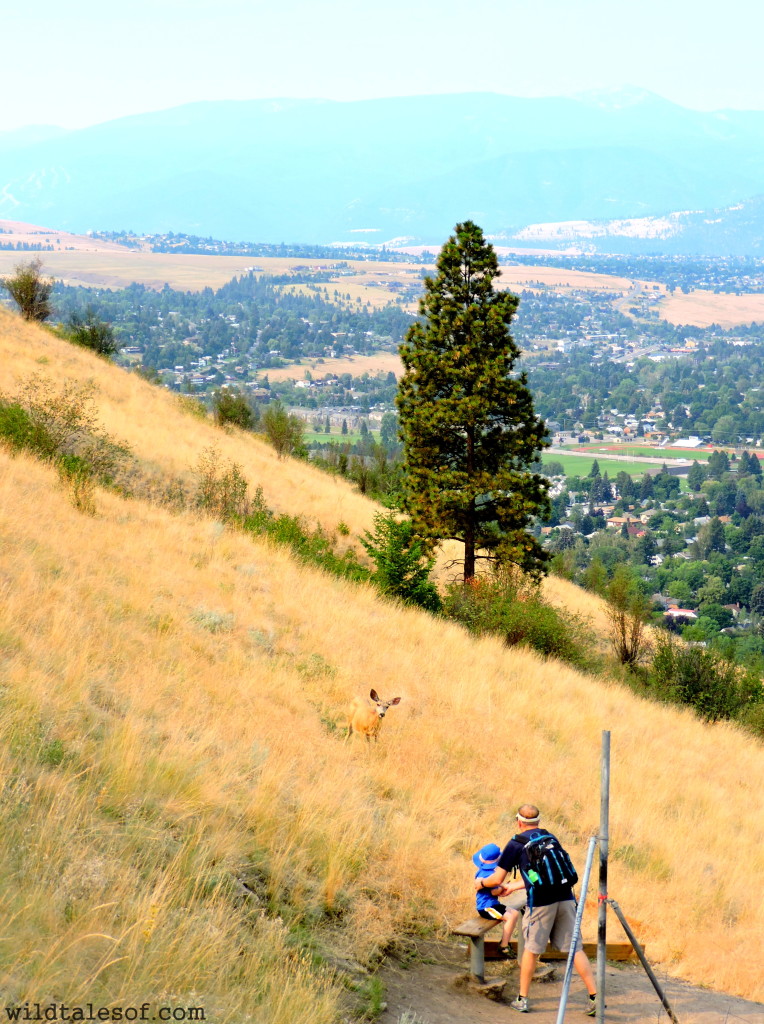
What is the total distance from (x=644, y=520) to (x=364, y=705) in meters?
104

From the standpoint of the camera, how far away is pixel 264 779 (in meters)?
7.27

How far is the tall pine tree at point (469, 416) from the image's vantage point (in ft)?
72.0

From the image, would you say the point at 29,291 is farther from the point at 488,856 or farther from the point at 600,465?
the point at 600,465

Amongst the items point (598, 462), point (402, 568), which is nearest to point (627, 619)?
point (402, 568)

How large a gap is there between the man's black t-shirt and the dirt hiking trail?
0.74 metres

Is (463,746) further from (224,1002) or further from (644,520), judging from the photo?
(644,520)

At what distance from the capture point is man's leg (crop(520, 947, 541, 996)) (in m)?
6.23

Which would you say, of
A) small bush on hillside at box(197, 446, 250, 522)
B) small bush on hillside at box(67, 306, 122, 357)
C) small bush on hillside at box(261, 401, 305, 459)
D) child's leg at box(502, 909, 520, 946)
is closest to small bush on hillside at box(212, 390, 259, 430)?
small bush on hillside at box(261, 401, 305, 459)

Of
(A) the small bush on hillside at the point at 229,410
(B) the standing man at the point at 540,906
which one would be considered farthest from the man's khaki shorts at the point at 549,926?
(A) the small bush on hillside at the point at 229,410

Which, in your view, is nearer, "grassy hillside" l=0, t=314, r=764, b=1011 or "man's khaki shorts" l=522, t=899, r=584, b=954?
"grassy hillside" l=0, t=314, r=764, b=1011

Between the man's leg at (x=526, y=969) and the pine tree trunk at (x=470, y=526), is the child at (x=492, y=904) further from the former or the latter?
the pine tree trunk at (x=470, y=526)

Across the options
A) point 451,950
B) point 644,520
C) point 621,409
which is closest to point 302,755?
point 451,950

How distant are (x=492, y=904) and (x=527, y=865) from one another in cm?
54

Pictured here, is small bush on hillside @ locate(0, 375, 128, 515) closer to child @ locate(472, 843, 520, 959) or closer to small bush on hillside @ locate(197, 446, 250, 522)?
small bush on hillside @ locate(197, 446, 250, 522)
